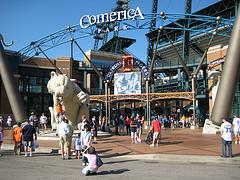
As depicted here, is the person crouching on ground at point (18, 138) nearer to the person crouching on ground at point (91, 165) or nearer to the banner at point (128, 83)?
the person crouching on ground at point (91, 165)

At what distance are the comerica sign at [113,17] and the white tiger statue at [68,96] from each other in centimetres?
1510

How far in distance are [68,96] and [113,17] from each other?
17.2 metres

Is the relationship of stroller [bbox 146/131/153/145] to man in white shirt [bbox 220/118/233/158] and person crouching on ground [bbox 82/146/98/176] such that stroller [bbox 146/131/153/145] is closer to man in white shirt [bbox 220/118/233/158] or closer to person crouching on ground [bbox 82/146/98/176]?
man in white shirt [bbox 220/118/233/158]

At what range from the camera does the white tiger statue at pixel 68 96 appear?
1856 cm

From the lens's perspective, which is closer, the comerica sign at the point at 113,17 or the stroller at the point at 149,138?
the stroller at the point at 149,138

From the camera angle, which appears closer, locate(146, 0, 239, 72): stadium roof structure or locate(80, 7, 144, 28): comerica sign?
locate(80, 7, 144, 28): comerica sign

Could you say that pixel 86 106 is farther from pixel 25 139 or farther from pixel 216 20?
pixel 216 20

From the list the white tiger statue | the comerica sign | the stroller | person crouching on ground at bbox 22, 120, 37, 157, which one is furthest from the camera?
the comerica sign

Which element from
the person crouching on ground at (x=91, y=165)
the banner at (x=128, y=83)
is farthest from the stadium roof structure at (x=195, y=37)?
the person crouching on ground at (x=91, y=165)

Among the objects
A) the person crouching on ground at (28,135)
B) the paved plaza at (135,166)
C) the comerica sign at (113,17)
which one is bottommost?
the paved plaza at (135,166)

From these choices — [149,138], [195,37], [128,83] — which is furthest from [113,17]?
[195,37]

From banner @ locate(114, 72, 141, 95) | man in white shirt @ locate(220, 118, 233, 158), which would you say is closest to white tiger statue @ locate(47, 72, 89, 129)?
man in white shirt @ locate(220, 118, 233, 158)

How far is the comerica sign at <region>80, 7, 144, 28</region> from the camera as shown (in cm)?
3288

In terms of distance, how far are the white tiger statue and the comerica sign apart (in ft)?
49.5
